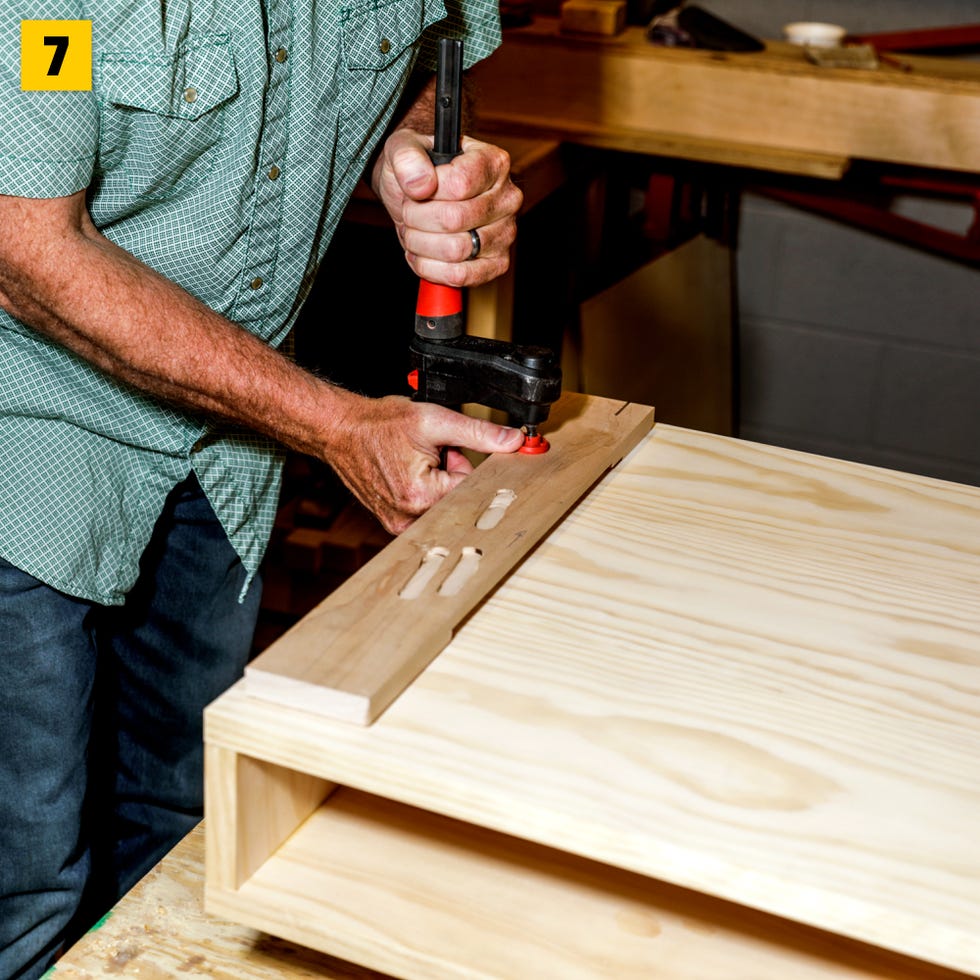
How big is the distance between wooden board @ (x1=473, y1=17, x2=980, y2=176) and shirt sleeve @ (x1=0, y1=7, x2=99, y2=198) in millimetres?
1317

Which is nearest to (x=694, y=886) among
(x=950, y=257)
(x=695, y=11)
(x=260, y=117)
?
(x=260, y=117)

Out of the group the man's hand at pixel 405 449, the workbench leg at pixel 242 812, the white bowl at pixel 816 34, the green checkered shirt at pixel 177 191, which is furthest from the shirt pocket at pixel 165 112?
the white bowl at pixel 816 34

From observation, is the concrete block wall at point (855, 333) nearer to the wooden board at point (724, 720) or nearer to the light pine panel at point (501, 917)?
the wooden board at point (724, 720)

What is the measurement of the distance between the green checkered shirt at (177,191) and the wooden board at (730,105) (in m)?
1.02

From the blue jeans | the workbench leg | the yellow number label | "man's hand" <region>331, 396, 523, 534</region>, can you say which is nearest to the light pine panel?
the workbench leg

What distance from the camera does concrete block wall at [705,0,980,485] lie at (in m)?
2.72

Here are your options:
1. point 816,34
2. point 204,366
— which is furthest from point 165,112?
point 816,34

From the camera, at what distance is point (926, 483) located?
1.03 m

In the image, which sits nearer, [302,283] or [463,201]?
[463,201]

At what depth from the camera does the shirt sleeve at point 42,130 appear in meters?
0.87

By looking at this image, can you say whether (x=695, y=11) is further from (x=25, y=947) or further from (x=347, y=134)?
(x=25, y=947)

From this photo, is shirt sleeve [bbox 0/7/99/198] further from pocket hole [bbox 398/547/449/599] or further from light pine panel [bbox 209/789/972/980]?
light pine panel [bbox 209/789/972/980]

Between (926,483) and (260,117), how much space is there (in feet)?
2.11

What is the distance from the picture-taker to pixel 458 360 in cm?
96
